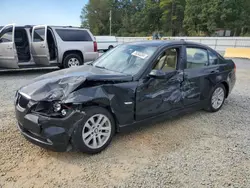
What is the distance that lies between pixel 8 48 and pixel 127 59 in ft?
19.8

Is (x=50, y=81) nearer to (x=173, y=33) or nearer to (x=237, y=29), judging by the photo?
(x=237, y=29)

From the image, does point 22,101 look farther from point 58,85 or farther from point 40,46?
point 40,46

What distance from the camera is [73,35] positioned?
904 centimetres

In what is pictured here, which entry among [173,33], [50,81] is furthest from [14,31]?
[173,33]

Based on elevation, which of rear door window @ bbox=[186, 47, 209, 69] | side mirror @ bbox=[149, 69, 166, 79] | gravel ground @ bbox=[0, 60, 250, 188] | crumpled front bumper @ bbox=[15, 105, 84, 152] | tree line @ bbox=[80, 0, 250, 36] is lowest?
gravel ground @ bbox=[0, 60, 250, 188]

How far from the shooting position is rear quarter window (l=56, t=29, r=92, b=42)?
875cm

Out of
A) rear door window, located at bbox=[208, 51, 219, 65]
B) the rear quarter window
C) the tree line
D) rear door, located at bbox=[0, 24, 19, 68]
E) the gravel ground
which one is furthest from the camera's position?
the tree line

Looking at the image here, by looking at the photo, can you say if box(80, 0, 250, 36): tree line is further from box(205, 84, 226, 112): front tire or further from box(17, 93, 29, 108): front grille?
box(17, 93, 29, 108): front grille

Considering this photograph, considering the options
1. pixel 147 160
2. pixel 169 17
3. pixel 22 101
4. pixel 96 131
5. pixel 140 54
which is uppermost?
pixel 169 17

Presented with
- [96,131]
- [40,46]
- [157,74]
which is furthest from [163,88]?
[40,46]

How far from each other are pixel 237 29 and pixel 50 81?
145 feet

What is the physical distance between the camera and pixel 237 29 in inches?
1571

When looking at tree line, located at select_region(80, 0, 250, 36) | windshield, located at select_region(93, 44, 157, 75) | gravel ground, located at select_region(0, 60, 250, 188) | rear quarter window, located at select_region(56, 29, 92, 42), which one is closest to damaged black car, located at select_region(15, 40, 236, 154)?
windshield, located at select_region(93, 44, 157, 75)

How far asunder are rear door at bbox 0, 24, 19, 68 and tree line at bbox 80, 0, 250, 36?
39076 millimetres
